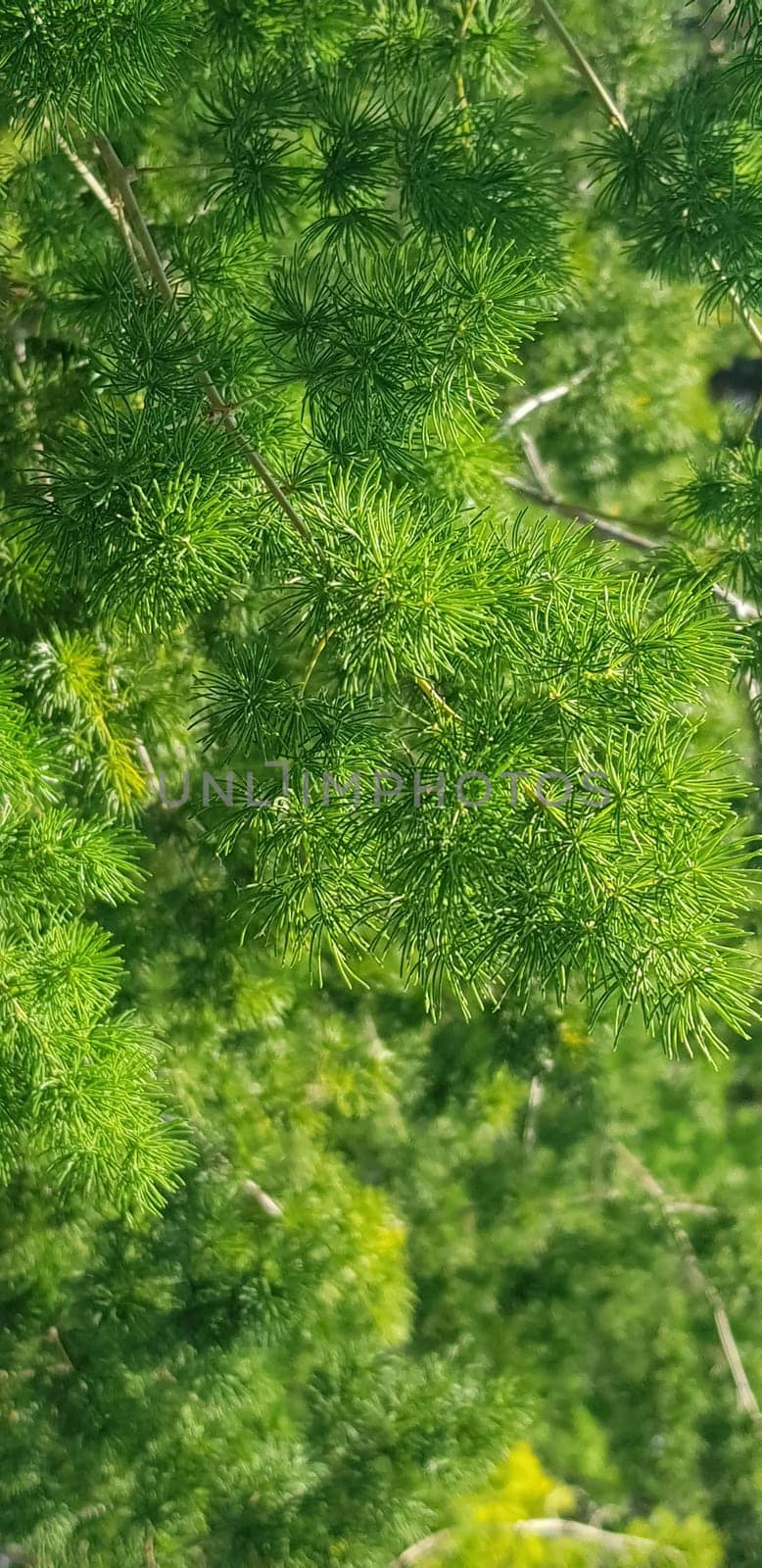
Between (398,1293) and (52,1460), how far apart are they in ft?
1.51

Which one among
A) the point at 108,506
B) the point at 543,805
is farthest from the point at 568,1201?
the point at 108,506

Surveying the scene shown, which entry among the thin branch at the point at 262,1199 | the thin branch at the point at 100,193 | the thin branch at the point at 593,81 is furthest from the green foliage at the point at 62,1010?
the thin branch at the point at 593,81

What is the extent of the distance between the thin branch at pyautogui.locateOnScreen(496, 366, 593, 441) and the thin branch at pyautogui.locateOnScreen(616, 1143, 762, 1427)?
3.94ft

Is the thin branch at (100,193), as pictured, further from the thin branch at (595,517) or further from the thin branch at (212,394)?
the thin branch at (595,517)

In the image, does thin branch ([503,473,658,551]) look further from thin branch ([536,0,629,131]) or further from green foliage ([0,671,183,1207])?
green foliage ([0,671,183,1207])

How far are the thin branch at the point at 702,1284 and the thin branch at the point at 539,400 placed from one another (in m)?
1.20

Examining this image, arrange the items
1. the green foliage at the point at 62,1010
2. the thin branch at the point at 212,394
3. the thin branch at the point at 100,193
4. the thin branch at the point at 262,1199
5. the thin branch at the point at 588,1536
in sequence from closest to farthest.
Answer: the thin branch at the point at 212,394
the green foliage at the point at 62,1010
the thin branch at the point at 100,193
the thin branch at the point at 262,1199
the thin branch at the point at 588,1536

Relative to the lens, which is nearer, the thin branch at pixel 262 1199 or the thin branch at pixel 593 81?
the thin branch at pixel 593 81

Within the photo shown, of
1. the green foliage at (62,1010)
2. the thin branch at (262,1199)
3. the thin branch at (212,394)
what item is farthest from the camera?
the thin branch at (262,1199)

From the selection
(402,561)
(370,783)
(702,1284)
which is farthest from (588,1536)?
(402,561)

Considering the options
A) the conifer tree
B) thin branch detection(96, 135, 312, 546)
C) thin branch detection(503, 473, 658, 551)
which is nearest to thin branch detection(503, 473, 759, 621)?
thin branch detection(503, 473, 658, 551)

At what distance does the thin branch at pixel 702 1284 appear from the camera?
185 cm

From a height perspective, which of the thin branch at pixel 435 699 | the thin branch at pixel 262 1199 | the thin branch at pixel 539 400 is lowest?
the thin branch at pixel 262 1199

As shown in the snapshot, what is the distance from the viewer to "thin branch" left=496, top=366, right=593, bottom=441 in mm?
1514
